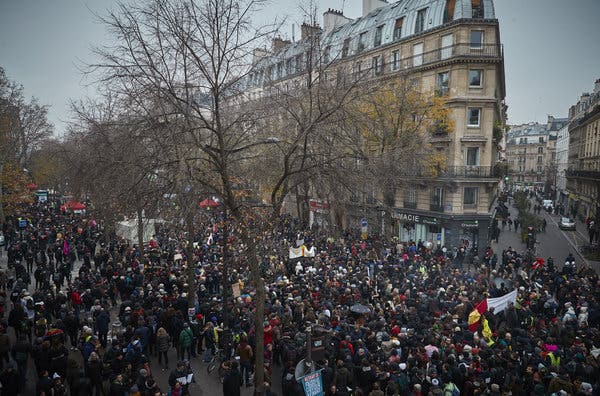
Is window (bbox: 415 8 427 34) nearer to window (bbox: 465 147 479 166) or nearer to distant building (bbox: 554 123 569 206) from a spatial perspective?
window (bbox: 465 147 479 166)

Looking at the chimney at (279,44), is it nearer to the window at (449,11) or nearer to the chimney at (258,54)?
the chimney at (258,54)

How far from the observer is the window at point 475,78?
31.4 meters

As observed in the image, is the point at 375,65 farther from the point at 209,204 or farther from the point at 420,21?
the point at 420,21

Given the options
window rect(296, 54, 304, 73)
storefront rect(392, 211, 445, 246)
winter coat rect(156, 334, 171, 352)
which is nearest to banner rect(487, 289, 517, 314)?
window rect(296, 54, 304, 73)

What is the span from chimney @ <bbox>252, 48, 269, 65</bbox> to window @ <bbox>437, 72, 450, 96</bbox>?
2530 cm

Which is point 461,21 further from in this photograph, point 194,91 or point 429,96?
point 194,91

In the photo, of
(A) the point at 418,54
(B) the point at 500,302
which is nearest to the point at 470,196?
(A) the point at 418,54

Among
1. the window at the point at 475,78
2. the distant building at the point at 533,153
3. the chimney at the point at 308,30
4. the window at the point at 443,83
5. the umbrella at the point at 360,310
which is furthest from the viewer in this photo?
the distant building at the point at 533,153

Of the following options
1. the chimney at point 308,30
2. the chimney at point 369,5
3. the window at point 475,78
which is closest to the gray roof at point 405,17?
the chimney at point 369,5

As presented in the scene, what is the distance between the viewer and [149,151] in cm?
955

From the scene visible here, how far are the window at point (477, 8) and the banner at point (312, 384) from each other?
31418 millimetres

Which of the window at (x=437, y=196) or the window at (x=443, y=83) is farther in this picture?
the window at (x=437, y=196)

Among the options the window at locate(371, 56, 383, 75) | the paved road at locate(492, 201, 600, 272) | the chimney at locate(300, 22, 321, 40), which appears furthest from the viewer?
the paved road at locate(492, 201, 600, 272)

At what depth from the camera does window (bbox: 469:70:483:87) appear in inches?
1236
